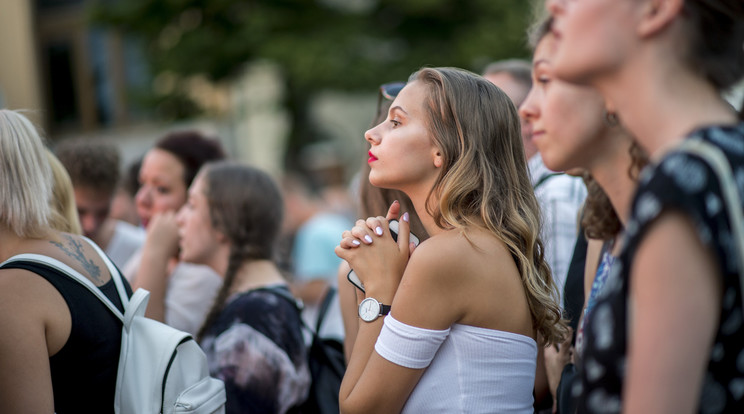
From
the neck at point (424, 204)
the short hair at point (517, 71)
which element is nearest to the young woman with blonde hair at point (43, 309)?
the neck at point (424, 204)

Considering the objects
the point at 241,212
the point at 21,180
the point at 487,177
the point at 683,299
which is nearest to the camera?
the point at 683,299

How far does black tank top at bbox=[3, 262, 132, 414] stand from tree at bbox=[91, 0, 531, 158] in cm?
1288

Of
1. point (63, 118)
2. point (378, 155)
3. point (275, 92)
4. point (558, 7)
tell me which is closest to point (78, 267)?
point (378, 155)

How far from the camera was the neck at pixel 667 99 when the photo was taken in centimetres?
129

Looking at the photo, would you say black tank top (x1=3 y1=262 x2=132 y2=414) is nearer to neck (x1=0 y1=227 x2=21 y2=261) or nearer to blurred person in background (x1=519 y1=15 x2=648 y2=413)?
neck (x1=0 y1=227 x2=21 y2=261)

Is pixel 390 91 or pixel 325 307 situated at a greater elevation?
pixel 390 91

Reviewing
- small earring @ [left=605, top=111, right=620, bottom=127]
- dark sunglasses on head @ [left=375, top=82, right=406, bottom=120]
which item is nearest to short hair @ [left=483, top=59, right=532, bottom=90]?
dark sunglasses on head @ [left=375, top=82, right=406, bottom=120]

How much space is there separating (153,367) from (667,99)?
1890mm

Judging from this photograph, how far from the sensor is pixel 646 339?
45.5 inches

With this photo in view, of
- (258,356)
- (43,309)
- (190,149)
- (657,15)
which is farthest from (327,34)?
(657,15)

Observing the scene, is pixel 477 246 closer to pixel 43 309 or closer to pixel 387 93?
pixel 387 93

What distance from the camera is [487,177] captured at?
219 centimetres

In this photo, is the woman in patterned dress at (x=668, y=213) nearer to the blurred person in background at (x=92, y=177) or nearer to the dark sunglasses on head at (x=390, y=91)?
the dark sunglasses on head at (x=390, y=91)

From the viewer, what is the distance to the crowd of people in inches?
46.4
